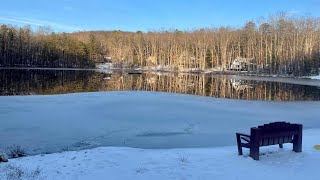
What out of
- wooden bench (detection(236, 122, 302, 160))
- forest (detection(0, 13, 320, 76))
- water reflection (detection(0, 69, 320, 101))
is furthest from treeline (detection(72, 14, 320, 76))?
wooden bench (detection(236, 122, 302, 160))

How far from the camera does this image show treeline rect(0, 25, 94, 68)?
110m

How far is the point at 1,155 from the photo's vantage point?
8969 mm

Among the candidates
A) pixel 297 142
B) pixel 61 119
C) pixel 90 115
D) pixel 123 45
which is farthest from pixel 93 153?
pixel 123 45

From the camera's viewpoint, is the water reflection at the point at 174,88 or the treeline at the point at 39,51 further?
the treeline at the point at 39,51

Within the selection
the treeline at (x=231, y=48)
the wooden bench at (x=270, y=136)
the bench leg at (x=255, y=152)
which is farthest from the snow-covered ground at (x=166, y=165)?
the treeline at (x=231, y=48)

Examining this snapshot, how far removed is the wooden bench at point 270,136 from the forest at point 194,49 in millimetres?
74255

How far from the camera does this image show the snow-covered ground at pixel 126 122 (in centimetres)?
1312

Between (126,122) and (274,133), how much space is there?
913 cm

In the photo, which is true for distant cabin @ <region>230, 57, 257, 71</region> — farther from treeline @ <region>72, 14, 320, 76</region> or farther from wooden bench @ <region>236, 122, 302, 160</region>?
wooden bench @ <region>236, 122, 302, 160</region>

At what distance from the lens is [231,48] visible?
109 metres

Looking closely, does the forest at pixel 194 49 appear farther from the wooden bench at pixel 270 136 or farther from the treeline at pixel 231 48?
the wooden bench at pixel 270 136

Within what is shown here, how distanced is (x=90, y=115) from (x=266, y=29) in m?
90.2

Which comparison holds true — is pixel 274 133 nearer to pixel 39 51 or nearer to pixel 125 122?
pixel 125 122

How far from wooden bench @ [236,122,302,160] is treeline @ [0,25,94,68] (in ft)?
360
